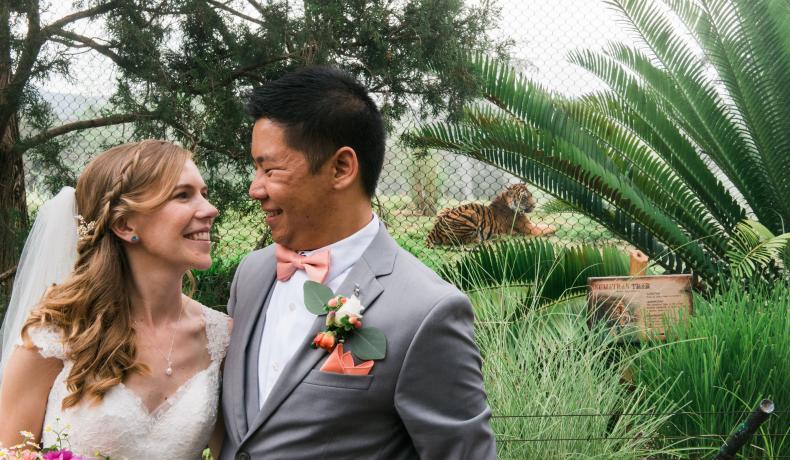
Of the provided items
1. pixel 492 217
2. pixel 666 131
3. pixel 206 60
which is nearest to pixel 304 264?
pixel 206 60

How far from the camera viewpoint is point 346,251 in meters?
2.21

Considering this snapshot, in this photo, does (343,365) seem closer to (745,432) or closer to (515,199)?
(745,432)

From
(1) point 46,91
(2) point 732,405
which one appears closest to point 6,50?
(1) point 46,91

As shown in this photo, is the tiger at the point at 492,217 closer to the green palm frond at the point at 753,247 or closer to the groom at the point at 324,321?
the green palm frond at the point at 753,247

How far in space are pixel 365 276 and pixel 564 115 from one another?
472 centimetres

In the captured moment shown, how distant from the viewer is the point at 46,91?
17.8 feet

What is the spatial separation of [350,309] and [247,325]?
0.38 m

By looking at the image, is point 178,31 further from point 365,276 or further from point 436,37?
point 365,276

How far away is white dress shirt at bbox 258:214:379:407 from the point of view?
216 centimetres

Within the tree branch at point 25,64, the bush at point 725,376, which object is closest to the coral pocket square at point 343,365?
Result: the bush at point 725,376

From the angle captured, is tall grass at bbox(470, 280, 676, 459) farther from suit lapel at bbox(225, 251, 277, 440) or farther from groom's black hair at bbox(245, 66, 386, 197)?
groom's black hair at bbox(245, 66, 386, 197)

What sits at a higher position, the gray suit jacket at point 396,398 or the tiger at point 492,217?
the gray suit jacket at point 396,398

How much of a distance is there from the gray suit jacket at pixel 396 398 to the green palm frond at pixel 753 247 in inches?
153

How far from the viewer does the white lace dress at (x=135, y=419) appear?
244 centimetres
